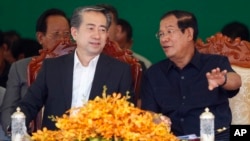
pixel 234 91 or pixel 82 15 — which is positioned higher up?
pixel 82 15

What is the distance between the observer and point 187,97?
19.7 ft

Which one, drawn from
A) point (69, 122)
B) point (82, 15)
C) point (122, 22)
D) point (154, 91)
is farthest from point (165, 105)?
point (122, 22)

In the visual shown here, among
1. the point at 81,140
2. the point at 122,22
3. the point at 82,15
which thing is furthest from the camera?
the point at 122,22

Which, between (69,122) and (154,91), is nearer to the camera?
(69,122)

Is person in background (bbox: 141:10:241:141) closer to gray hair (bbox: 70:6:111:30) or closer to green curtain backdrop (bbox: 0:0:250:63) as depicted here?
gray hair (bbox: 70:6:111:30)

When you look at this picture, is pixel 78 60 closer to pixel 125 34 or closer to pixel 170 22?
pixel 170 22

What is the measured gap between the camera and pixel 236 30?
7641 millimetres

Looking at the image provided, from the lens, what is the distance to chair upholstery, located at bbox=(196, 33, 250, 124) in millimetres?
6348

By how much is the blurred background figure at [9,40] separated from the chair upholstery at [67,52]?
6.13 ft

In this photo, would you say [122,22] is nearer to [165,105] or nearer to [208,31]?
[208,31]

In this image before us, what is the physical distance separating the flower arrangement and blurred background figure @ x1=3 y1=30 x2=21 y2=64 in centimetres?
352

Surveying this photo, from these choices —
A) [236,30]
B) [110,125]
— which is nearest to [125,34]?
[236,30]

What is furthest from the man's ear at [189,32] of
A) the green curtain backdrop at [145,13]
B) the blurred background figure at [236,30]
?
the green curtain backdrop at [145,13]

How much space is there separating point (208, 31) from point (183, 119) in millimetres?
2313
